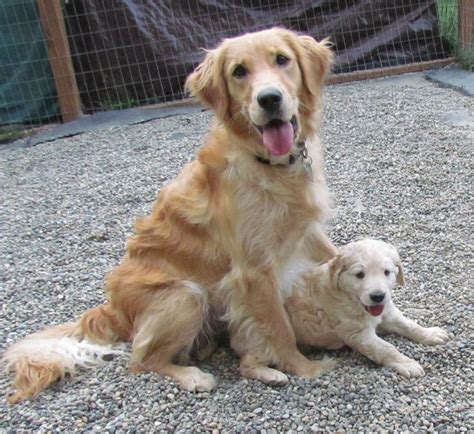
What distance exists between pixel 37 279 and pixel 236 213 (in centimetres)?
195

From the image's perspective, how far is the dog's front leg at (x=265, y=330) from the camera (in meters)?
2.70

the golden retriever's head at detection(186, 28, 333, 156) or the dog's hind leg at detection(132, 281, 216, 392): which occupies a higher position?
the golden retriever's head at detection(186, 28, 333, 156)

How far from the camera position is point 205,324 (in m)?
2.88

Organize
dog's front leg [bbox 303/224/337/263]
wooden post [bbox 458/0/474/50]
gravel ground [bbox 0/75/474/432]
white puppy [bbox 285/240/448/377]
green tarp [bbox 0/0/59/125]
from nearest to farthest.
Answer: gravel ground [bbox 0/75/474/432] < white puppy [bbox 285/240/448/377] < dog's front leg [bbox 303/224/337/263] < green tarp [bbox 0/0/59/125] < wooden post [bbox 458/0/474/50]

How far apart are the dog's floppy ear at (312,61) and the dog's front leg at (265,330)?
881 mm

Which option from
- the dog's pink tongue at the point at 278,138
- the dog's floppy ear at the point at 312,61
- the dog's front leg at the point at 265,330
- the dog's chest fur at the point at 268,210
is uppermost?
the dog's floppy ear at the point at 312,61

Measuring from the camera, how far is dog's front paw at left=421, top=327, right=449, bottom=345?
277 cm

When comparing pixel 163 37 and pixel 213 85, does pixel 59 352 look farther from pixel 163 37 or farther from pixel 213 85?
pixel 163 37

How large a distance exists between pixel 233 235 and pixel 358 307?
631 mm

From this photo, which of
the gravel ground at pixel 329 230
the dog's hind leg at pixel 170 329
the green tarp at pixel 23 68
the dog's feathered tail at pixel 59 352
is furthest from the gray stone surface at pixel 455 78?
the dog's feathered tail at pixel 59 352

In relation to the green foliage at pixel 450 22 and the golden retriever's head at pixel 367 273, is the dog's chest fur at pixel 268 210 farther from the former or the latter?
the green foliage at pixel 450 22

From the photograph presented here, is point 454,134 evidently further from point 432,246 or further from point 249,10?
point 249,10

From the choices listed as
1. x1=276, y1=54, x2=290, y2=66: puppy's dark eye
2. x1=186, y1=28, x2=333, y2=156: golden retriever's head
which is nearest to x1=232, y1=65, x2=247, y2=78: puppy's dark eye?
x1=186, y1=28, x2=333, y2=156: golden retriever's head

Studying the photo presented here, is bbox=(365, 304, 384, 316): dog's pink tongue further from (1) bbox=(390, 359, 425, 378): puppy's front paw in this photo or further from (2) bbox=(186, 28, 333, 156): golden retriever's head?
(2) bbox=(186, 28, 333, 156): golden retriever's head
